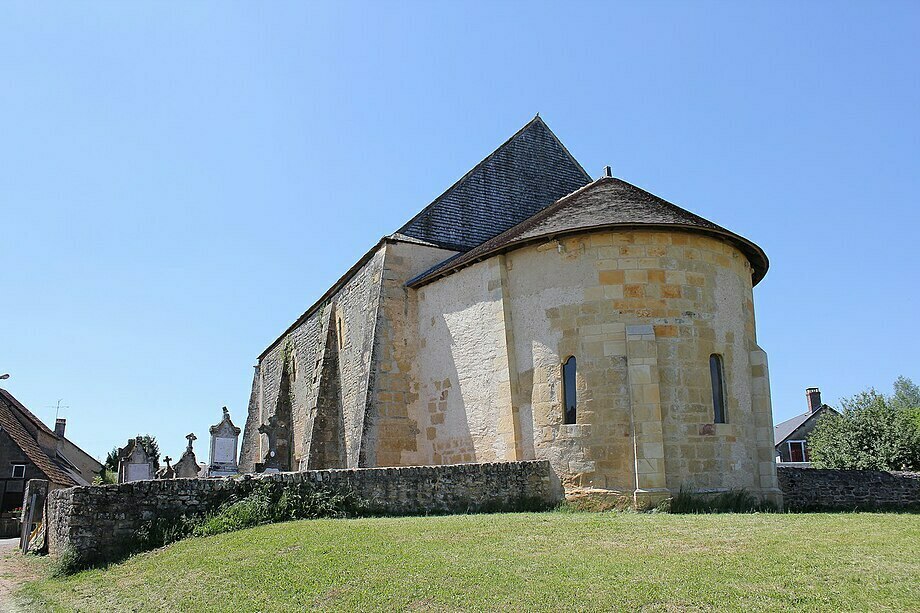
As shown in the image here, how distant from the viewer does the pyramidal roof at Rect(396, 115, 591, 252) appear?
21875mm

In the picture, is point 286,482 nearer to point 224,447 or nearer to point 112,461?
point 224,447

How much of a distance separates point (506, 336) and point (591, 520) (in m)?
5.50

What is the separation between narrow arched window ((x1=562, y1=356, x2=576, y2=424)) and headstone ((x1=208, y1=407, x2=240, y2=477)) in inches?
647

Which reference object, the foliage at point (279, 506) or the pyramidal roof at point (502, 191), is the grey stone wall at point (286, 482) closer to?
the foliage at point (279, 506)

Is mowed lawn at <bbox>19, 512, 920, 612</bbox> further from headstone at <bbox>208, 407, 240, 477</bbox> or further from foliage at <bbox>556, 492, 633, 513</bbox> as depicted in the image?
headstone at <bbox>208, 407, 240, 477</bbox>

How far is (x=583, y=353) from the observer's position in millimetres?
15227

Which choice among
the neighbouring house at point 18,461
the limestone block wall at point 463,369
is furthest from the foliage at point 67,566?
the neighbouring house at point 18,461

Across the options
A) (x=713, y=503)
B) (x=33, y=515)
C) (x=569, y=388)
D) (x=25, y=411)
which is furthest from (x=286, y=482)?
(x=25, y=411)

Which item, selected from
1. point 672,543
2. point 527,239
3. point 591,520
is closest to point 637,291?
point 527,239

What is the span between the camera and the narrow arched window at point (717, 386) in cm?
1530

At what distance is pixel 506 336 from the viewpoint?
16578 mm

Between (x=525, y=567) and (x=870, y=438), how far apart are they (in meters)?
22.2

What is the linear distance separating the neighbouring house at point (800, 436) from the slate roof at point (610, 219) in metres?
25.1

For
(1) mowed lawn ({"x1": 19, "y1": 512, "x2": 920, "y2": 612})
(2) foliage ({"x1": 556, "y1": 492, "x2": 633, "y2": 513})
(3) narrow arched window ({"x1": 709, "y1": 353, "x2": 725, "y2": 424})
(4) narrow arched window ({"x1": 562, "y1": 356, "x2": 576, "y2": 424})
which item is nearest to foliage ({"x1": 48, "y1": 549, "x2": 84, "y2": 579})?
(1) mowed lawn ({"x1": 19, "y1": 512, "x2": 920, "y2": 612})
